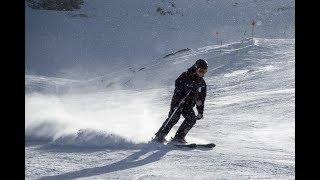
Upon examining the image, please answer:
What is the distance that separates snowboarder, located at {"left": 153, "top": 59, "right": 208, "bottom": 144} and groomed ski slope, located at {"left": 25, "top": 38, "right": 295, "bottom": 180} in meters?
0.50

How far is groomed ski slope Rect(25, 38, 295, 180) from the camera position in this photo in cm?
552

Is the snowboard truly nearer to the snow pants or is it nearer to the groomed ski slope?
the groomed ski slope

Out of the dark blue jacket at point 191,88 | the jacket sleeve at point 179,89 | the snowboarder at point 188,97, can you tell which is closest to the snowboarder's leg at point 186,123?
the snowboarder at point 188,97

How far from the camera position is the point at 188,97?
7.41 metres

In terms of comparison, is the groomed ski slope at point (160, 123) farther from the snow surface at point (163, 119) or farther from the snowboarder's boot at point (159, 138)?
the snowboarder's boot at point (159, 138)

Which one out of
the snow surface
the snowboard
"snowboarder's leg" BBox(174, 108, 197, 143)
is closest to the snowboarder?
"snowboarder's leg" BBox(174, 108, 197, 143)

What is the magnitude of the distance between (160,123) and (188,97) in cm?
342

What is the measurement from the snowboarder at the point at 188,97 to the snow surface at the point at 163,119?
1.62 ft

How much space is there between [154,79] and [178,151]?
1383 cm

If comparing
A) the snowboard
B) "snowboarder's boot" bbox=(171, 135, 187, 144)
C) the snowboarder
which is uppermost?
the snowboarder

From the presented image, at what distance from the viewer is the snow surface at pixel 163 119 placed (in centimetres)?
554

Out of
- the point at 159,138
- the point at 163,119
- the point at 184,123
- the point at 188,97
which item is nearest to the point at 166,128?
the point at 159,138
